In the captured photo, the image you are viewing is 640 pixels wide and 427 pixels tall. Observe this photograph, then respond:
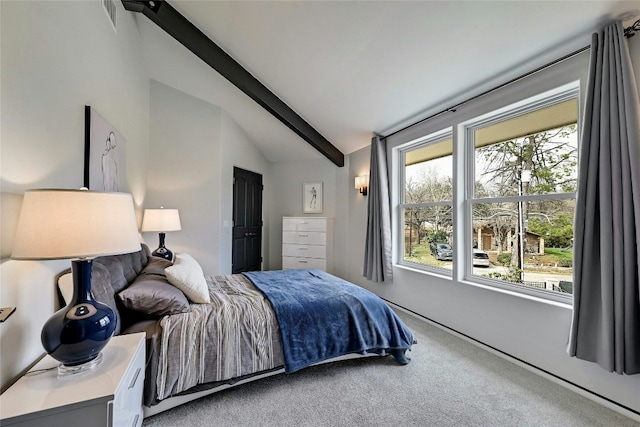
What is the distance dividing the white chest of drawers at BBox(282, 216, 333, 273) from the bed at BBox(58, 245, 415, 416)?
2.37 meters

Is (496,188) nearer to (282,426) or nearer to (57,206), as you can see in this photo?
(282,426)

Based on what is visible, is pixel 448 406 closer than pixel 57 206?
No

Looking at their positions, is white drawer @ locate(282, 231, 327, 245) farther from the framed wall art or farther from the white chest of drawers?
the framed wall art

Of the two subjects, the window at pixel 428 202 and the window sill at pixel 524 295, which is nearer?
the window sill at pixel 524 295

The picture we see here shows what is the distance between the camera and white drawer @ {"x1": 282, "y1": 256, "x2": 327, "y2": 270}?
472cm

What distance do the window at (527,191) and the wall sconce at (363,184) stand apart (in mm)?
1528

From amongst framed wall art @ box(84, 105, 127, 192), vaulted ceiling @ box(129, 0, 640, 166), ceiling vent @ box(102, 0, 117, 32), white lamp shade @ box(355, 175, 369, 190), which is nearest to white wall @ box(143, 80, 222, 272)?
vaulted ceiling @ box(129, 0, 640, 166)

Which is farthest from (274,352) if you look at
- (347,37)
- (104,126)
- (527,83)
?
(527,83)

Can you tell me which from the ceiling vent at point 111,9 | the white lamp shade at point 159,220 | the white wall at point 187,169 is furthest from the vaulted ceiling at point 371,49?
the white lamp shade at point 159,220

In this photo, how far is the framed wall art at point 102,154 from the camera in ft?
6.01

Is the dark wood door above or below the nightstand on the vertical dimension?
above

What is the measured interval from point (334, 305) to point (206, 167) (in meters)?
2.90

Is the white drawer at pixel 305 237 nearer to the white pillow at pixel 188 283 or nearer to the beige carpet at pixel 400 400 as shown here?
the beige carpet at pixel 400 400

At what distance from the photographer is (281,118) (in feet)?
12.5
